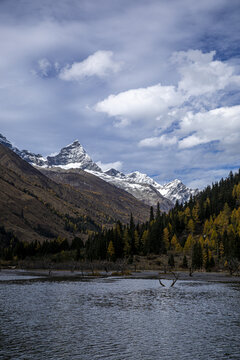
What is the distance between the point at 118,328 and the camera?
42.6 metres

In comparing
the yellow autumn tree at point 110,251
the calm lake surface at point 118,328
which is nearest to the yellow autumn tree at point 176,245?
the yellow autumn tree at point 110,251

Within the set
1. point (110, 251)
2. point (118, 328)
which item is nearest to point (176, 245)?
point (110, 251)

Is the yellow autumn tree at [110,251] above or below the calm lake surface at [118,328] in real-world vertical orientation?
above

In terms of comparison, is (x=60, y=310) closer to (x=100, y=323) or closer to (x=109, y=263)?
(x=100, y=323)

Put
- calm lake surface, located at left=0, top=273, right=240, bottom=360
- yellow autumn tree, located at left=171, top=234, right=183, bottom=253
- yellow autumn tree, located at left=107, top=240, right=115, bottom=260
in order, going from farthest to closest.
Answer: yellow autumn tree, located at left=171, top=234, right=183, bottom=253, yellow autumn tree, located at left=107, top=240, right=115, bottom=260, calm lake surface, located at left=0, top=273, right=240, bottom=360

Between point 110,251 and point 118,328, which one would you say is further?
point 110,251

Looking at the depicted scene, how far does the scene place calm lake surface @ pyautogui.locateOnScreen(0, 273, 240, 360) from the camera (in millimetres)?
31984

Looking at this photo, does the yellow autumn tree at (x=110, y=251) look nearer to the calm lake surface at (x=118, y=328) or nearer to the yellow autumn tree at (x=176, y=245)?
the yellow autumn tree at (x=176, y=245)

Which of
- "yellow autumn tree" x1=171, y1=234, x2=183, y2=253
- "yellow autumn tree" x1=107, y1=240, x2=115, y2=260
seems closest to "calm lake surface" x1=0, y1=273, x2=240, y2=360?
"yellow autumn tree" x1=107, y1=240, x2=115, y2=260

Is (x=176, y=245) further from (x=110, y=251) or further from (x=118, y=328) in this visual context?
(x=118, y=328)

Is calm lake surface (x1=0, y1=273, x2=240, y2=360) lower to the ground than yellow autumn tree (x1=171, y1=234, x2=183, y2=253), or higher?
lower

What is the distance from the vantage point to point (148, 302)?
65500 mm

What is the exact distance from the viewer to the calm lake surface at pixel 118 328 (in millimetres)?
31984

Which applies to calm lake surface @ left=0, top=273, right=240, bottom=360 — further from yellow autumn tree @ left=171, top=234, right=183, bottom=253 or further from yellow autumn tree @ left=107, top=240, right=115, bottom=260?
yellow autumn tree @ left=171, top=234, right=183, bottom=253
